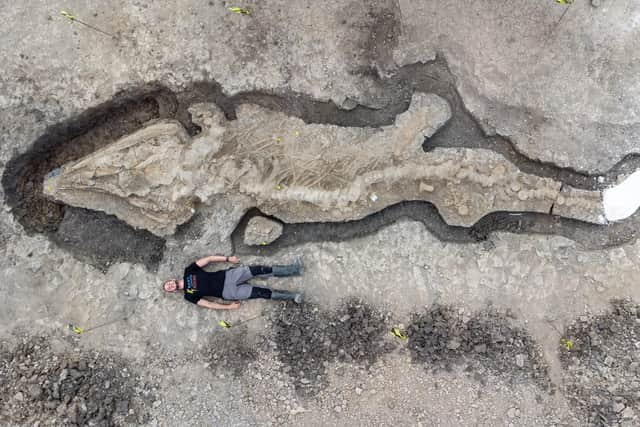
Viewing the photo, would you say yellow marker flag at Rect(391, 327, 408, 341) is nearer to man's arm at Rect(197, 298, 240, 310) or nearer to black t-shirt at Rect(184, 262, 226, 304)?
man's arm at Rect(197, 298, 240, 310)

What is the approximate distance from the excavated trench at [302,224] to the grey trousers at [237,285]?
13.2 inches

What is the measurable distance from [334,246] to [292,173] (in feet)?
3.10

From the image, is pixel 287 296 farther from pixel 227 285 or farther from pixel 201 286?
pixel 201 286

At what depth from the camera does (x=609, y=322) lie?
500 cm

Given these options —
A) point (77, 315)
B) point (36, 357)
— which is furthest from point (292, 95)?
point (36, 357)

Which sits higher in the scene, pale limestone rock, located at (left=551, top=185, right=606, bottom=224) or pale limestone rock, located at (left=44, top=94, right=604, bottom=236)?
pale limestone rock, located at (left=551, top=185, right=606, bottom=224)

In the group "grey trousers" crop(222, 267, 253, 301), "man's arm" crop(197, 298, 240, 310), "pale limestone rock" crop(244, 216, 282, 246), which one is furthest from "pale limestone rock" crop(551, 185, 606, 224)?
"man's arm" crop(197, 298, 240, 310)

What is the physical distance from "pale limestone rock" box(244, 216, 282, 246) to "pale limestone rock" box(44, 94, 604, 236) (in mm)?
144

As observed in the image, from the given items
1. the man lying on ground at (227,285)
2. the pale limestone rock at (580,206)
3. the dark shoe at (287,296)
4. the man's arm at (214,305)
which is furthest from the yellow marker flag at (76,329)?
the pale limestone rock at (580,206)

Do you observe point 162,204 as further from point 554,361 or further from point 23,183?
point 554,361

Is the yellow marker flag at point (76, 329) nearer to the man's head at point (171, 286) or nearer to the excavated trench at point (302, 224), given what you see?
the excavated trench at point (302, 224)

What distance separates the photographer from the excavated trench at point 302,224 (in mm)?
5316

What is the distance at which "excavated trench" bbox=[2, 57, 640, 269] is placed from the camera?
5.32m

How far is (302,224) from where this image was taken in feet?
17.7
